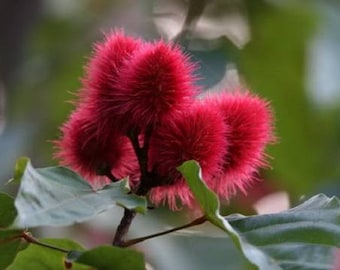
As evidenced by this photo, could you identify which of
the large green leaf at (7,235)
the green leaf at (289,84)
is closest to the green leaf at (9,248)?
the large green leaf at (7,235)

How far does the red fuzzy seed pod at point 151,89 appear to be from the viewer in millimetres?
1024

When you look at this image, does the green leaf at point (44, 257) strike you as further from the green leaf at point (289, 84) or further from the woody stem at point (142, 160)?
the green leaf at point (289, 84)

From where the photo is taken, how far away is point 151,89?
1.04 m

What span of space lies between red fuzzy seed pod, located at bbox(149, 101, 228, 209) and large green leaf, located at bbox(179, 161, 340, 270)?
0.27ft

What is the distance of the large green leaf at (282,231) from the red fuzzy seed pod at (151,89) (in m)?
0.11

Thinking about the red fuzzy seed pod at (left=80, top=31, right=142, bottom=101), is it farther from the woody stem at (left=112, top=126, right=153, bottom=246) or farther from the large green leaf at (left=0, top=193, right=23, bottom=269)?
the large green leaf at (left=0, top=193, right=23, bottom=269)

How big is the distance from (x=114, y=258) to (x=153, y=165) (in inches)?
5.3

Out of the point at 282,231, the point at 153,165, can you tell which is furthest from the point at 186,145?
the point at 282,231

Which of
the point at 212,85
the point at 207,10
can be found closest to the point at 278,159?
the point at 207,10

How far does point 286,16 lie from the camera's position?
199 centimetres

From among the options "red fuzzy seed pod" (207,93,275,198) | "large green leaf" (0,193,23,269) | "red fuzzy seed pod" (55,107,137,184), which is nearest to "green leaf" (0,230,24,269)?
"large green leaf" (0,193,23,269)

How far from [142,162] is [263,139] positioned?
172 mm

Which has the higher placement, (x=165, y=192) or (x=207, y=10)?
(x=207, y=10)

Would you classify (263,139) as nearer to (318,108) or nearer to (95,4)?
(318,108)
